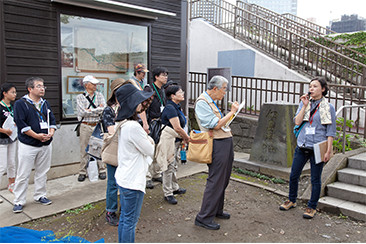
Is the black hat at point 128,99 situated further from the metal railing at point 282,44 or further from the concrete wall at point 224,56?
the concrete wall at point 224,56

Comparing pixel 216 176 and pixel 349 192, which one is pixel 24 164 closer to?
pixel 216 176

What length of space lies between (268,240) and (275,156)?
2780 millimetres

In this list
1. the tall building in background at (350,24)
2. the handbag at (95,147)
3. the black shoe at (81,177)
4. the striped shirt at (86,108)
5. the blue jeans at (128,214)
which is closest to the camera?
the blue jeans at (128,214)

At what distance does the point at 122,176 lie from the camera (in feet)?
9.67

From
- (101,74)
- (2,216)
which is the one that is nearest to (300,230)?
(2,216)

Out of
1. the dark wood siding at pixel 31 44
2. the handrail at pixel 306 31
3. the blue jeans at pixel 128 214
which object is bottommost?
the blue jeans at pixel 128 214

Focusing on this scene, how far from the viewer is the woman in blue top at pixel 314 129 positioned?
416cm

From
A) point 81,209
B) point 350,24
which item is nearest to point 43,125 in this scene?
point 81,209

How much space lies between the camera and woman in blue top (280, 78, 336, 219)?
416 centimetres

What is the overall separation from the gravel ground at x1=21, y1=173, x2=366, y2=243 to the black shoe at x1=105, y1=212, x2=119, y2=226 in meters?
0.06

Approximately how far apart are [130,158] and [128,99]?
0.59m

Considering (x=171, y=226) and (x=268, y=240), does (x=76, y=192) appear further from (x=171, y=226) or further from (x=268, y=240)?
(x=268, y=240)

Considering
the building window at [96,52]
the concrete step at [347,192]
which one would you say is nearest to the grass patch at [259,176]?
the concrete step at [347,192]

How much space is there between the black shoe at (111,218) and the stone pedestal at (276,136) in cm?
358
